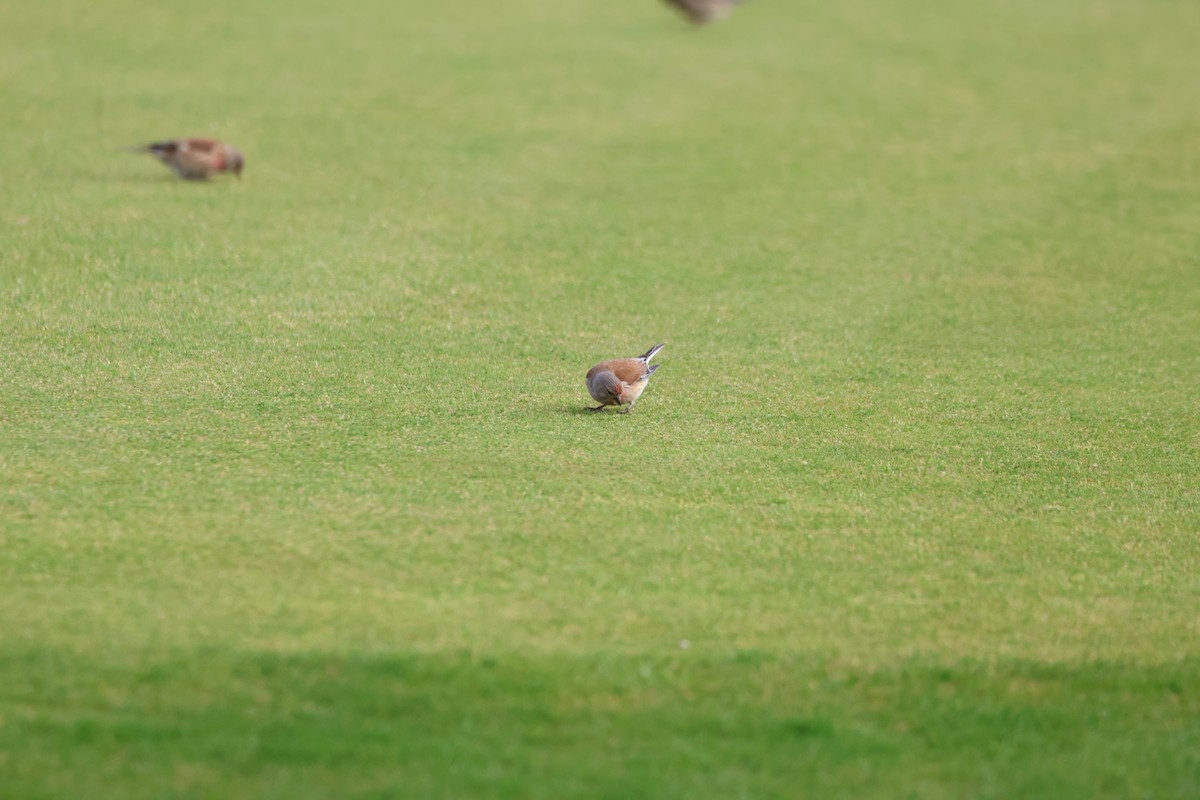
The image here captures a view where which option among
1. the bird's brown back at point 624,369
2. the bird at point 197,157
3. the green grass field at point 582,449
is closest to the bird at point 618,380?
the bird's brown back at point 624,369

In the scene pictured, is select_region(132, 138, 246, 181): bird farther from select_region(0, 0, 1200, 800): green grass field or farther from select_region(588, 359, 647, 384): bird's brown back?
select_region(588, 359, 647, 384): bird's brown back

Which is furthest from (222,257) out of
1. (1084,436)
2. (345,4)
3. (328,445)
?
(345,4)

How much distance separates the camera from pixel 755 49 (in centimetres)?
1588

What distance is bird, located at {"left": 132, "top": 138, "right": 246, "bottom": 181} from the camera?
32.6 feet

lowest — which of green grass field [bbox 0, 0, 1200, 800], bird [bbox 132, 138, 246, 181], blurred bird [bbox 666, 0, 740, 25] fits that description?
green grass field [bbox 0, 0, 1200, 800]

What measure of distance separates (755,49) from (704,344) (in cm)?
917

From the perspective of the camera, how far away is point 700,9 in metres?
16.8

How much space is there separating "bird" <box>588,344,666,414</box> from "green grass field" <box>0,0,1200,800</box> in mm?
148

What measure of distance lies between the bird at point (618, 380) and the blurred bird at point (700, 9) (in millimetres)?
11371

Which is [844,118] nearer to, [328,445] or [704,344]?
[704,344]

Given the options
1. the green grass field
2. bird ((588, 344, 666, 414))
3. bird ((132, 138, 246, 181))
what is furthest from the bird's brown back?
bird ((132, 138, 246, 181))

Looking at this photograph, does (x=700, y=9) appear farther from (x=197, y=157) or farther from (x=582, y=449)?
(x=582, y=449)

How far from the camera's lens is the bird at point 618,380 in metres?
6.19

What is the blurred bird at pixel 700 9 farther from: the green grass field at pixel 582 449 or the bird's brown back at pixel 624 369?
the bird's brown back at pixel 624 369
